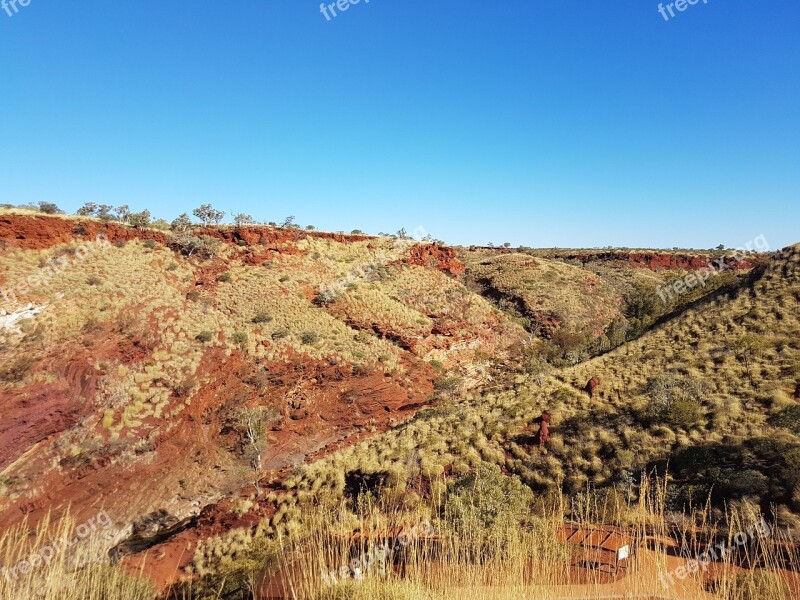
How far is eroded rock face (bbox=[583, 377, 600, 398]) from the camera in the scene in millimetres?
15500

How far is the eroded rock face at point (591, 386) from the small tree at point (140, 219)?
31.7 meters

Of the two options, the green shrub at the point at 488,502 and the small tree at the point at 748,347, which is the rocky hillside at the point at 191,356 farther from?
the small tree at the point at 748,347

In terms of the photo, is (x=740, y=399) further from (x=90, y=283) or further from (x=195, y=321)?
(x=90, y=283)

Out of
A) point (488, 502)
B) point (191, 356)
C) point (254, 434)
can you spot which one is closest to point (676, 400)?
point (488, 502)

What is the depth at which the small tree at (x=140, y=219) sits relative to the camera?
30612mm

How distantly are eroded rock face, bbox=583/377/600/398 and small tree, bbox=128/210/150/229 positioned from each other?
104ft

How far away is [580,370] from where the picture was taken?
1838cm

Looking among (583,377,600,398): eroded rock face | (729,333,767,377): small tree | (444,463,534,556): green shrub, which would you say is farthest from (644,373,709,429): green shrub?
(444,463,534,556): green shrub

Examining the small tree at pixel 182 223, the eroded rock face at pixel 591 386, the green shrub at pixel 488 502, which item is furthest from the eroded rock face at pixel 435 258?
the green shrub at pixel 488 502

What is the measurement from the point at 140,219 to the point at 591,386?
32.6 m

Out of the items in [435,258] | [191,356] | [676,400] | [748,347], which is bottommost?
[676,400]

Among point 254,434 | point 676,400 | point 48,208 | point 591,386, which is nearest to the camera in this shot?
point 676,400

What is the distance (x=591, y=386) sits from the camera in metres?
15.8

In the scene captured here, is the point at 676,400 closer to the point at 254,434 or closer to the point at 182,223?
the point at 254,434
